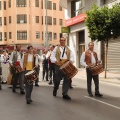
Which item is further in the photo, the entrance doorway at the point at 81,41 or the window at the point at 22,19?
the window at the point at 22,19

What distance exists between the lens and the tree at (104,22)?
1727cm

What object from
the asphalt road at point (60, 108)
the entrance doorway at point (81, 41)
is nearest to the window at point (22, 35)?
the entrance doorway at point (81, 41)

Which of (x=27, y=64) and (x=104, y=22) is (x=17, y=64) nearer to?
(x=27, y=64)

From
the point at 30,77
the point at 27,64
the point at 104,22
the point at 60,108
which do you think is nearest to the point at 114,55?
the point at 104,22

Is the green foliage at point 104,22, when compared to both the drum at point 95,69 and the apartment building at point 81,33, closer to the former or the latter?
the apartment building at point 81,33

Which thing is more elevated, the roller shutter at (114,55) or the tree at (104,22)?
the tree at (104,22)

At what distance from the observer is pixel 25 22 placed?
214 ft

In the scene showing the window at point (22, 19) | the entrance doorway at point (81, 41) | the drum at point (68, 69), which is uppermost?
the window at point (22, 19)

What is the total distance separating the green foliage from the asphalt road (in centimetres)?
681

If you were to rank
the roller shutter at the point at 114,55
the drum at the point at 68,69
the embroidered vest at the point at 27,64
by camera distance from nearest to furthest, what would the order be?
the drum at the point at 68,69 < the embroidered vest at the point at 27,64 < the roller shutter at the point at 114,55

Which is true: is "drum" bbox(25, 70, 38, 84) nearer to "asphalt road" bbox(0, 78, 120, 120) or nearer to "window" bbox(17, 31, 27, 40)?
"asphalt road" bbox(0, 78, 120, 120)

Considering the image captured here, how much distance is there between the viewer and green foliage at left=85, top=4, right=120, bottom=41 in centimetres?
1727

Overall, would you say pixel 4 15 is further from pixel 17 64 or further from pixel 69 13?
pixel 17 64

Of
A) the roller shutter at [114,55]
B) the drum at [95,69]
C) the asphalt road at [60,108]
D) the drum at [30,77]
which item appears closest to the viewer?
the asphalt road at [60,108]
